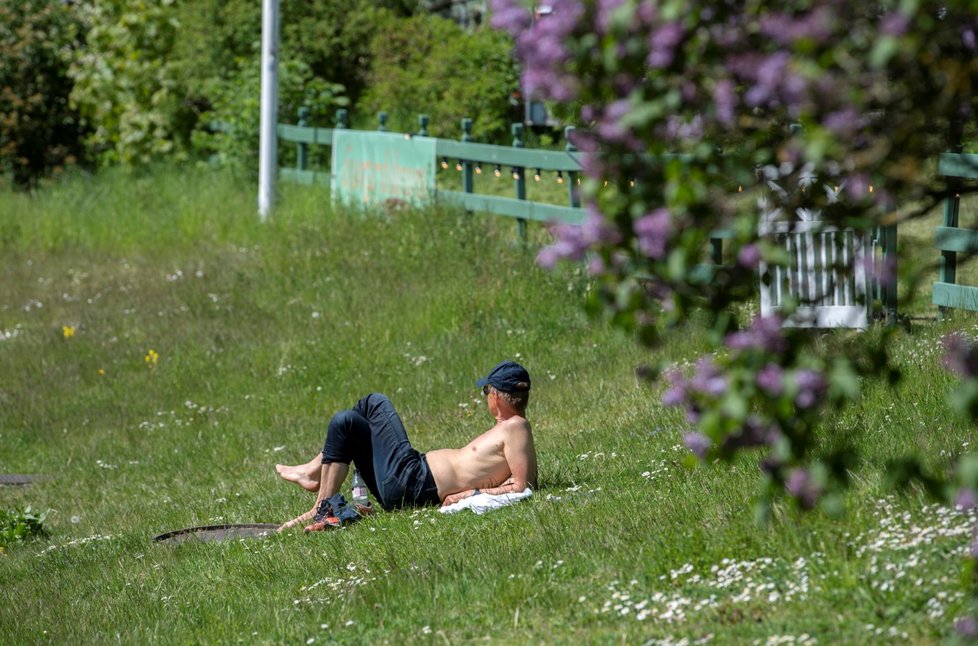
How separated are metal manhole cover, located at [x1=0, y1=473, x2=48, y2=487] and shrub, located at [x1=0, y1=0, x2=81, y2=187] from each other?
12072 millimetres

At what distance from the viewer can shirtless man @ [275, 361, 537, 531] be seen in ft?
23.2

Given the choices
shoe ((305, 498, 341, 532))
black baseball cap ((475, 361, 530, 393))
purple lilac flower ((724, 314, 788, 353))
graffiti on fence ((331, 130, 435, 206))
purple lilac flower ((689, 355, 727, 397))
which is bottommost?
shoe ((305, 498, 341, 532))

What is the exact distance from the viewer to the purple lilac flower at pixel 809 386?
267 cm

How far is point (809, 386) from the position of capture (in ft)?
8.79

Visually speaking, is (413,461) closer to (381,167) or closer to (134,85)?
(381,167)

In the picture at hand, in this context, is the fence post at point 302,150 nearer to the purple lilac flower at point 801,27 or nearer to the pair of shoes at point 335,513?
the pair of shoes at point 335,513

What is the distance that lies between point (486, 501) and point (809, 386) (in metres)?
4.36

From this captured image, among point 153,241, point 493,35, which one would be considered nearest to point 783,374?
point 153,241

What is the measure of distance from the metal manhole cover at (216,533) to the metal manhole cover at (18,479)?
106 inches

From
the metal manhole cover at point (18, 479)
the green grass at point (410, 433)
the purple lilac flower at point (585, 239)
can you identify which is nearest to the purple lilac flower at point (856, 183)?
the purple lilac flower at point (585, 239)

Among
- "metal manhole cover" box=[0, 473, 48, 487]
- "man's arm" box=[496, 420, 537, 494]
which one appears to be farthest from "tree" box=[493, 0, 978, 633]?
"metal manhole cover" box=[0, 473, 48, 487]

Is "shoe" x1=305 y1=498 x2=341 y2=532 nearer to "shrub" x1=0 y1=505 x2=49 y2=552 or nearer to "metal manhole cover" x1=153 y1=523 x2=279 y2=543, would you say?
"metal manhole cover" x1=153 y1=523 x2=279 y2=543

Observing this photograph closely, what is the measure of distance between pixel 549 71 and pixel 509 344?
8.55 m

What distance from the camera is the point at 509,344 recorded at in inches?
448
